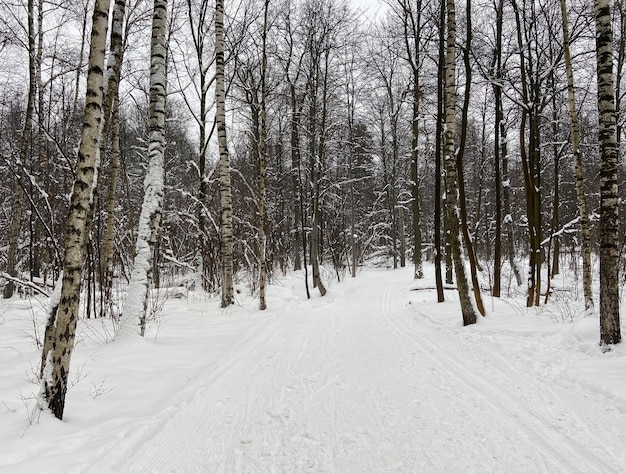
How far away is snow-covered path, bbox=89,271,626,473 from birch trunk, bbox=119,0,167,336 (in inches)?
87.5

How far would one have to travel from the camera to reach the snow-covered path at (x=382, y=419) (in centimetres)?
277

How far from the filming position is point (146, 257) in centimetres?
655

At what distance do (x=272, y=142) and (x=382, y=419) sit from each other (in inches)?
915

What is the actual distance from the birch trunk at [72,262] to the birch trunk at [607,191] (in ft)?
20.4

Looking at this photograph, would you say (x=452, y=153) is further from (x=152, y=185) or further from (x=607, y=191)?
(x=152, y=185)

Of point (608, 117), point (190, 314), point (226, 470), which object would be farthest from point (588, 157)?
point (226, 470)

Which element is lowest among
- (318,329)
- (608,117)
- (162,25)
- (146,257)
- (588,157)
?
(318,329)

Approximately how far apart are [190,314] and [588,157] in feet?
73.4

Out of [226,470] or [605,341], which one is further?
[605,341]

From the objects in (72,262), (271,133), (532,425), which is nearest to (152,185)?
(72,262)

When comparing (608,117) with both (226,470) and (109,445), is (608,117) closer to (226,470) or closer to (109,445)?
(226,470)

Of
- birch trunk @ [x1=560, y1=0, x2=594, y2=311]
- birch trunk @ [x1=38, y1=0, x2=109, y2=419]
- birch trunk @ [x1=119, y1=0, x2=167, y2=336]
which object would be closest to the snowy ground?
birch trunk @ [x1=38, y1=0, x2=109, y2=419]

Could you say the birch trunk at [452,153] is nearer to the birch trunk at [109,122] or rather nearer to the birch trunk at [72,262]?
the birch trunk at [109,122]

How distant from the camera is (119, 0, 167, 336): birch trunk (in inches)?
251
